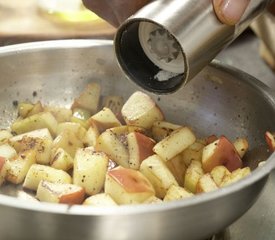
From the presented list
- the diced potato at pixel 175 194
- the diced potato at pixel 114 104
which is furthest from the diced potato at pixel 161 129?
the diced potato at pixel 175 194

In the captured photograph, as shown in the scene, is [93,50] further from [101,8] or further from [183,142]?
[183,142]

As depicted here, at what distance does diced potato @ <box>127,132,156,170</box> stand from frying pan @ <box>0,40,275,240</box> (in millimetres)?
183

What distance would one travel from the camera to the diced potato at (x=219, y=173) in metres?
1.08

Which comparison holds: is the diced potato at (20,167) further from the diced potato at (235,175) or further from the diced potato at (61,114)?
the diced potato at (235,175)

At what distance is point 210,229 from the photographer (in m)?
0.91

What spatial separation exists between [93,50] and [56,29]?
0.40m

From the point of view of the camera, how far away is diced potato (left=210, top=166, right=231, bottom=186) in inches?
42.4

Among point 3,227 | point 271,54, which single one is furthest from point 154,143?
point 271,54

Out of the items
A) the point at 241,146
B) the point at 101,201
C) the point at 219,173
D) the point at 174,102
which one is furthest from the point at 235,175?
the point at 174,102

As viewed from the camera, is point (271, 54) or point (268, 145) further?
point (271, 54)

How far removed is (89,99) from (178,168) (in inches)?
10.8

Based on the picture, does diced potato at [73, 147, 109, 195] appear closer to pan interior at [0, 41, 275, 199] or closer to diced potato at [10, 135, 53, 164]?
diced potato at [10, 135, 53, 164]

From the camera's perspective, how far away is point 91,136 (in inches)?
48.6

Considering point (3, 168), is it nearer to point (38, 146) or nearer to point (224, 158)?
point (38, 146)
